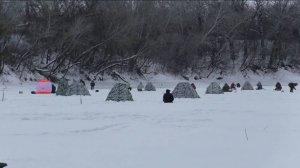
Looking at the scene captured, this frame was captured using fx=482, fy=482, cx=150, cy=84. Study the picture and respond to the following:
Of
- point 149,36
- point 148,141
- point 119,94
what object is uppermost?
point 149,36

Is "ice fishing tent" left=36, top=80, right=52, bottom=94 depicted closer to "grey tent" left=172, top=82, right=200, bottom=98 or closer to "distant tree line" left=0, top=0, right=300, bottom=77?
"grey tent" left=172, top=82, right=200, bottom=98

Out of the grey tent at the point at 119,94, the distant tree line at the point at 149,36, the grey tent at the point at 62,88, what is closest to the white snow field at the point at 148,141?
the grey tent at the point at 119,94

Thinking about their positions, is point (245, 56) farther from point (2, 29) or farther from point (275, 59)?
point (2, 29)

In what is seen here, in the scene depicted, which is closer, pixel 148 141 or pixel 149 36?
pixel 148 141

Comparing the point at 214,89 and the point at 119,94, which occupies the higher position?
the point at 214,89

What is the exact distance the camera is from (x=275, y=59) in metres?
72.2

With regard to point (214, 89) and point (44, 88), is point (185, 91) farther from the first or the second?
point (44, 88)

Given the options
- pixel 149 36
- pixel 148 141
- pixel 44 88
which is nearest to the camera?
pixel 148 141

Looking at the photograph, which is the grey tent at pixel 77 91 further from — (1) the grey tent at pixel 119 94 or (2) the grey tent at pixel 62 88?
(1) the grey tent at pixel 119 94

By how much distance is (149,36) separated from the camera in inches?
2263

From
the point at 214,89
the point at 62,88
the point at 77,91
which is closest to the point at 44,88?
the point at 62,88

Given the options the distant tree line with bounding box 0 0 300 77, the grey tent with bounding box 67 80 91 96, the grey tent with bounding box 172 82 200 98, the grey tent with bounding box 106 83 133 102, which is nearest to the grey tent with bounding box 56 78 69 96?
the grey tent with bounding box 67 80 91 96

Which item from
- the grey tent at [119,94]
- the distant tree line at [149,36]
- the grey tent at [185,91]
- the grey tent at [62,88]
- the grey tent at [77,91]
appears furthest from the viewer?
the distant tree line at [149,36]

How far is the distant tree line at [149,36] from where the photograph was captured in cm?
4703
